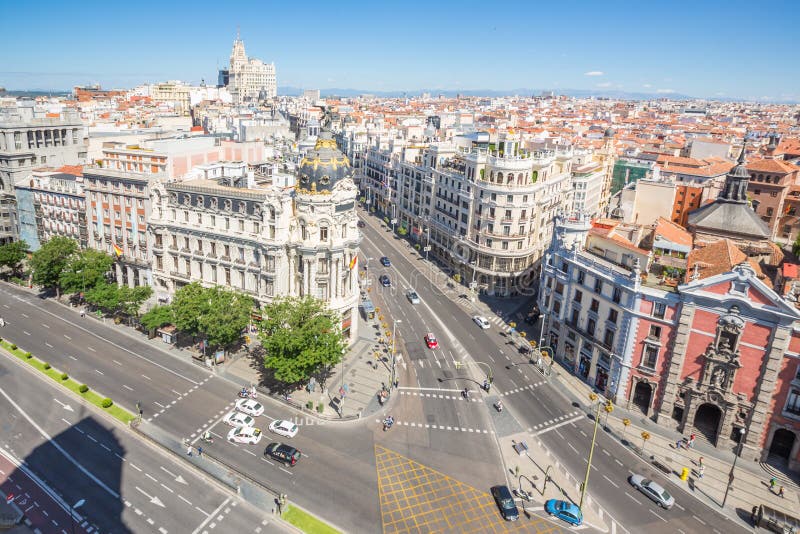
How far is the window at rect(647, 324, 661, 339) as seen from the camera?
239 feet

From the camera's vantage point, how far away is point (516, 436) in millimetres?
71500

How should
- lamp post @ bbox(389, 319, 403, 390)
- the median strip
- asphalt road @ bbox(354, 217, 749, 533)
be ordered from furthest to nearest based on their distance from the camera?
lamp post @ bbox(389, 319, 403, 390), the median strip, asphalt road @ bbox(354, 217, 749, 533)

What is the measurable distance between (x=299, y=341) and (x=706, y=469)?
2162 inches

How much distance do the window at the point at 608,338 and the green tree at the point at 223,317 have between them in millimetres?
55232

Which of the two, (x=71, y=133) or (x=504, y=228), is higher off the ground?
(x=71, y=133)

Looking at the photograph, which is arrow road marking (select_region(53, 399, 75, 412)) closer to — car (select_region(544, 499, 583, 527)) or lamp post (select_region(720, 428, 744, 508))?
car (select_region(544, 499, 583, 527))

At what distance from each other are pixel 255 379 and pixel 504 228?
61.7 meters

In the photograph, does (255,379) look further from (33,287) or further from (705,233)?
(705,233)

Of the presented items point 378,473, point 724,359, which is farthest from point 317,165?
point 724,359

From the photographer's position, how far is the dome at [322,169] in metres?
84.2

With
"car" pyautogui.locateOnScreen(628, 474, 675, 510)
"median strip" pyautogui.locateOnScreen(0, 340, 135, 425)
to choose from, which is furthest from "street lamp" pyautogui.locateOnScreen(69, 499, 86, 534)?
"car" pyautogui.locateOnScreen(628, 474, 675, 510)

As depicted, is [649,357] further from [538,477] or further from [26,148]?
[26,148]

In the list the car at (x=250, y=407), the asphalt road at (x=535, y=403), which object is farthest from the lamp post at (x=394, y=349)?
the car at (x=250, y=407)

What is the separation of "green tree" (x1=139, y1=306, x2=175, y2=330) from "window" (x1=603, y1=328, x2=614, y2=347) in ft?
223
